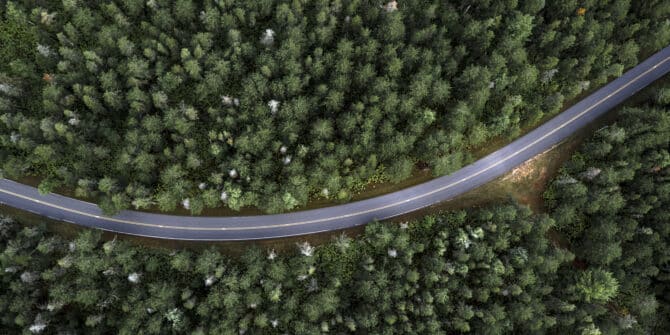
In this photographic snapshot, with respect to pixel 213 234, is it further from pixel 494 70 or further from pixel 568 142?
pixel 568 142

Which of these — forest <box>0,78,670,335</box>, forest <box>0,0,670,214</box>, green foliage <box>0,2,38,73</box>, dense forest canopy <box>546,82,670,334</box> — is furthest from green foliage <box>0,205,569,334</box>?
green foliage <box>0,2,38,73</box>

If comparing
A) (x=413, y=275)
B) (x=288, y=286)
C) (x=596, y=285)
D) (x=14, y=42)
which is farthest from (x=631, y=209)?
(x=14, y=42)

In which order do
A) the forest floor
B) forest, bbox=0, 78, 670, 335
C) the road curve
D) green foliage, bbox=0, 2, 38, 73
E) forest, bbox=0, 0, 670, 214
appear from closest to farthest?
forest, bbox=0, 78, 670, 335 < forest, bbox=0, 0, 670, 214 < the road curve < the forest floor < green foliage, bbox=0, 2, 38, 73

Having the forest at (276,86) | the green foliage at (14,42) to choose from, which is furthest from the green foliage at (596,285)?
the green foliage at (14,42)

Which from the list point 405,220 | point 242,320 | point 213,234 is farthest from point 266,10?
point 242,320

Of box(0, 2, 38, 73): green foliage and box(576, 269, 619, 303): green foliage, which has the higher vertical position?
box(0, 2, 38, 73): green foliage

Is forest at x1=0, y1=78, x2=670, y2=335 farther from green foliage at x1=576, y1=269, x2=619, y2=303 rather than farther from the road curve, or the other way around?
the road curve
